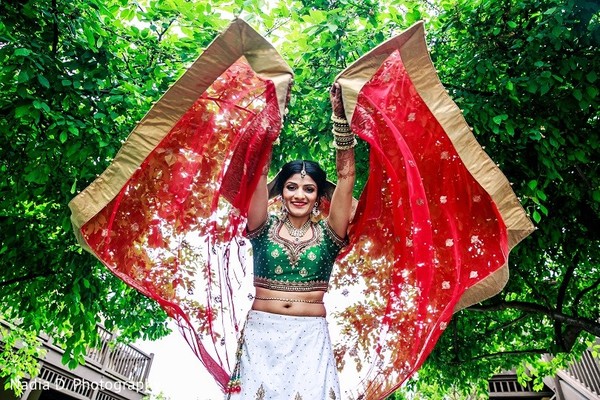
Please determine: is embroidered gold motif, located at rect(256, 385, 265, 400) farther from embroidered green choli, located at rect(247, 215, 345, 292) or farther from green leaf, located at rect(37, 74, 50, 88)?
green leaf, located at rect(37, 74, 50, 88)

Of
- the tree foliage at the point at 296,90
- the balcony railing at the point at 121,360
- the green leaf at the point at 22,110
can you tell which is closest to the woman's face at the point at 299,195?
the tree foliage at the point at 296,90

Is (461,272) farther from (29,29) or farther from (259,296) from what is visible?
(29,29)

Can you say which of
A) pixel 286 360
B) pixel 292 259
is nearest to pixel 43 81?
pixel 292 259

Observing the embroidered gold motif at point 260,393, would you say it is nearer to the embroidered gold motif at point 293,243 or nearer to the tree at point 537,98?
the embroidered gold motif at point 293,243

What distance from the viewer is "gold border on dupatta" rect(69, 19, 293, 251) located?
187 cm

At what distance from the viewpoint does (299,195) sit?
2.38 meters

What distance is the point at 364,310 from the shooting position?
2580mm

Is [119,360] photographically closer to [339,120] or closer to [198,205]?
[198,205]

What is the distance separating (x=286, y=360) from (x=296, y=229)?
26.5 inches

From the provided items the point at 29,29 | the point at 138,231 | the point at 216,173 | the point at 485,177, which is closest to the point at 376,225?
the point at 485,177

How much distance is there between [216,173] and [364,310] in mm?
1153

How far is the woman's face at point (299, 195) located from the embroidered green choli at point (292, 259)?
4.6 inches

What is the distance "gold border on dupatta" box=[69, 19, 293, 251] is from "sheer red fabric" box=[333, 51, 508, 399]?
0.49m

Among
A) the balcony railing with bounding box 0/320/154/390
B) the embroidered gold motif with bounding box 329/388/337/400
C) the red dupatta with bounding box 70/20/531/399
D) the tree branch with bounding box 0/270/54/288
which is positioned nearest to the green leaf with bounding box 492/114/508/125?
the red dupatta with bounding box 70/20/531/399
